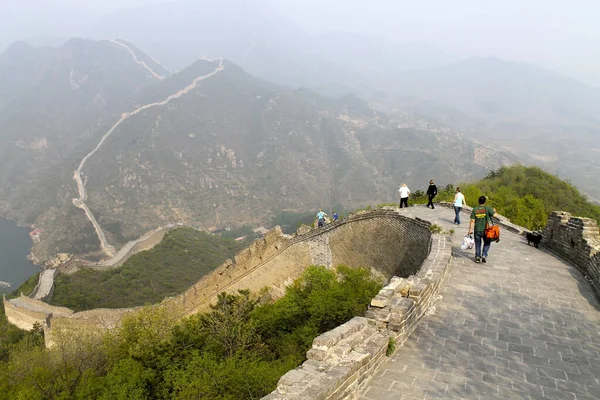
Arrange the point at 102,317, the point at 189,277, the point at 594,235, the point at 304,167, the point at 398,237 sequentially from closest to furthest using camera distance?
the point at 594,235 → the point at 398,237 → the point at 102,317 → the point at 189,277 → the point at 304,167

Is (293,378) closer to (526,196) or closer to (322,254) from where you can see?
(322,254)

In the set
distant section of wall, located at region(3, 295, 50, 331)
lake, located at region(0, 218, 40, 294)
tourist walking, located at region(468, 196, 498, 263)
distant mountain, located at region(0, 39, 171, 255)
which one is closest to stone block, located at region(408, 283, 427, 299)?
tourist walking, located at region(468, 196, 498, 263)

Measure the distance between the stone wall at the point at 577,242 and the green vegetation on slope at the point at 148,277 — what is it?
3364 cm

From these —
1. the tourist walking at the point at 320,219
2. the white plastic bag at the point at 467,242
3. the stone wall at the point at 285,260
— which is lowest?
the stone wall at the point at 285,260

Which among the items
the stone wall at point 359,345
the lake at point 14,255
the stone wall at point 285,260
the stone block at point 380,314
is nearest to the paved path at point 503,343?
the stone wall at point 359,345

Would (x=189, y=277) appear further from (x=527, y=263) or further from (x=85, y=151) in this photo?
(x=85, y=151)

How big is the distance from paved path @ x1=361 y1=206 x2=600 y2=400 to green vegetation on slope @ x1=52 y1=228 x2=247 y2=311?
3406 cm

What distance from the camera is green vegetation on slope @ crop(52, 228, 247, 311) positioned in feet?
116

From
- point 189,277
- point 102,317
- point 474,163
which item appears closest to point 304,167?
point 474,163

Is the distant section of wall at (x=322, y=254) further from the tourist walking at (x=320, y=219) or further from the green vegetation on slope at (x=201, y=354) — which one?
the green vegetation on slope at (x=201, y=354)

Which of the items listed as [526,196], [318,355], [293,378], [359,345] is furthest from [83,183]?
[293,378]

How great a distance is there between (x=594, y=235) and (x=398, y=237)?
6.34 meters

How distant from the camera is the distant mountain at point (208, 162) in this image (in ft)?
285

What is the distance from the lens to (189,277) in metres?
45.8
